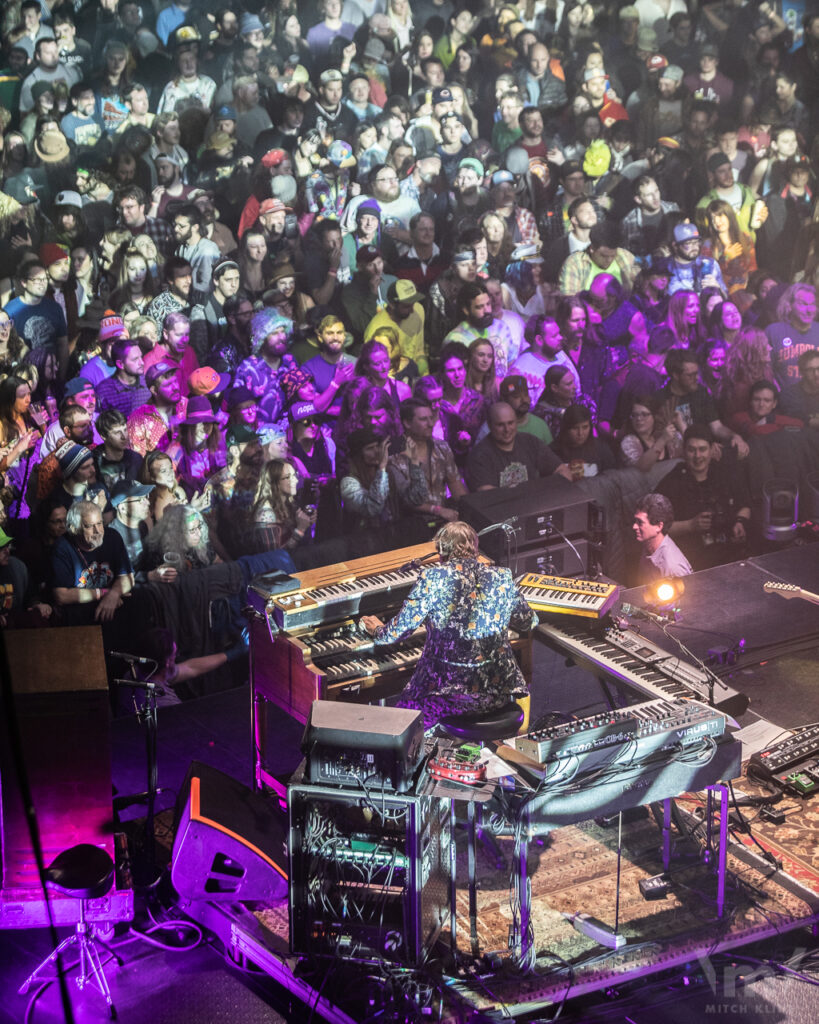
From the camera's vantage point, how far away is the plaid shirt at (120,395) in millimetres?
7445

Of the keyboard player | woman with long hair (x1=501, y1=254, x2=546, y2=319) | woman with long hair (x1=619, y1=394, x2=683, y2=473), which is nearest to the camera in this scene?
the keyboard player

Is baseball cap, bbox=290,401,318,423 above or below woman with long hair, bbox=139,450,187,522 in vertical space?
above

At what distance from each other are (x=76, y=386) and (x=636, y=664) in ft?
11.2

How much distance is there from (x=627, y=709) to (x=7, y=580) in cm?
350

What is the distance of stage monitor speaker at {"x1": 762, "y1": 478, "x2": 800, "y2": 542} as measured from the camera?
10211 millimetres

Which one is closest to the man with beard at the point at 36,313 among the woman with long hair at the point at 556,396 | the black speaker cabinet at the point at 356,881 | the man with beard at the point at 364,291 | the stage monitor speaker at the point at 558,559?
the man with beard at the point at 364,291

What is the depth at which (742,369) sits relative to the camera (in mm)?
10141

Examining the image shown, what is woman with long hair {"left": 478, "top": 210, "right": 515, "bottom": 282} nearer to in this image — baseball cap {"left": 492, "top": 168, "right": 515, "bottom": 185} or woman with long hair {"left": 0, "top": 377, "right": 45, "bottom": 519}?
baseball cap {"left": 492, "top": 168, "right": 515, "bottom": 185}

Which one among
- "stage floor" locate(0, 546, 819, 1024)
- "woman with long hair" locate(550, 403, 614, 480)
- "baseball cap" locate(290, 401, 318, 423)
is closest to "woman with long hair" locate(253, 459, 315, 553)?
"baseball cap" locate(290, 401, 318, 423)

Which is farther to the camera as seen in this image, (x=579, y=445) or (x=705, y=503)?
(x=705, y=503)

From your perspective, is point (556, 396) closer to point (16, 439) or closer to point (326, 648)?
point (326, 648)

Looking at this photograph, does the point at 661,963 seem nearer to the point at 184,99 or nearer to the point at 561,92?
the point at 184,99

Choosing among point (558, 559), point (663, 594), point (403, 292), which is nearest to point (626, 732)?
point (663, 594)

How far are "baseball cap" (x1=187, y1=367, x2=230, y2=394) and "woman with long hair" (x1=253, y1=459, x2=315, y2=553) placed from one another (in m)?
0.59
